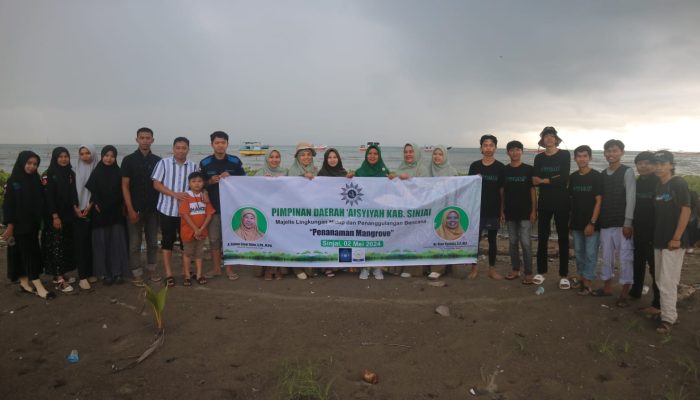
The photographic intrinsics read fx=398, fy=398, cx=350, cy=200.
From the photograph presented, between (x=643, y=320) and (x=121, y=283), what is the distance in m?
6.05

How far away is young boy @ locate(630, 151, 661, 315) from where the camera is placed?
414 centimetres

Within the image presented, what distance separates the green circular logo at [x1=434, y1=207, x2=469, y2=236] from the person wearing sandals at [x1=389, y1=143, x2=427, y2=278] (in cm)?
59

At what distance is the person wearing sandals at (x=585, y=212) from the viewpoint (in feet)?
15.3

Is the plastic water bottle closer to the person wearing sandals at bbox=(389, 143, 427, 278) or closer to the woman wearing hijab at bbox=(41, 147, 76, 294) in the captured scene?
the woman wearing hijab at bbox=(41, 147, 76, 294)

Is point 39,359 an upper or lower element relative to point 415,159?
lower

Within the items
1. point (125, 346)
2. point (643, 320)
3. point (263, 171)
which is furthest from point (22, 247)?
point (643, 320)

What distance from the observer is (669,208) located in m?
3.87

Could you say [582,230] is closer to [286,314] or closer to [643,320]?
[643,320]

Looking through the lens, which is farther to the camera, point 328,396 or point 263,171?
point 263,171

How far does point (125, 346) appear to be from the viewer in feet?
11.8

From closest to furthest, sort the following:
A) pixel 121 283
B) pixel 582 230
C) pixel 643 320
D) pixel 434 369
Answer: pixel 434 369 → pixel 643 320 → pixel 582 230 → pixel 121 283

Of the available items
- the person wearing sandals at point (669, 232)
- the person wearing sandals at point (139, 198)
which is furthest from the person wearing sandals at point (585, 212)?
the person wearing sandals at point (139, 198)

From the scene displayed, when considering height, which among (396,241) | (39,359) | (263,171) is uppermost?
(263,171)

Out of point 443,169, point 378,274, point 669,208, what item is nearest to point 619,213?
point 669,208
